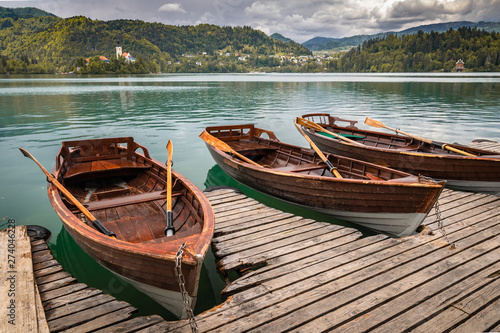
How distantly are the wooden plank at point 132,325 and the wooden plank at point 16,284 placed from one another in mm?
840

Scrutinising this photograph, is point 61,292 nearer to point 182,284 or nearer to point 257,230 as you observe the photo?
point 182,284

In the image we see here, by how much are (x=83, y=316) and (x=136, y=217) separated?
2.22 m

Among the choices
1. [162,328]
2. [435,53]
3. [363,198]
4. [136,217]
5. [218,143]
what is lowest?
[162,328]

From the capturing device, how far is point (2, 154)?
49.6 feet

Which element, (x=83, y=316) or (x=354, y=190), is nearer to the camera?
(x=83, y=316)

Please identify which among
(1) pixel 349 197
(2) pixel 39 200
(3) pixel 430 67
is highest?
(3) pixel 430 67

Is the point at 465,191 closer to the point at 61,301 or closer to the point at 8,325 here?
the point at 61,301

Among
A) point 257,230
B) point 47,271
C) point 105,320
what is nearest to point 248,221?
point 257,230

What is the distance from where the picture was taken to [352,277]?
4.93m

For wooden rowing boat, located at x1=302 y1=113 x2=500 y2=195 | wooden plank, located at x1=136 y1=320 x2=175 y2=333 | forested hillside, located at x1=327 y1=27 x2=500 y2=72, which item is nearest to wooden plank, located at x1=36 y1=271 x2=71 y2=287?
wooden plank, located at x1=136 y1=320 x2=175 y2=333

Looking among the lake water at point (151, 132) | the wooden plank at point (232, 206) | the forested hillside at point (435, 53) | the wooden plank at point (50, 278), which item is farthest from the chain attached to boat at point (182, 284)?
the forested hillside at point (435, 53)

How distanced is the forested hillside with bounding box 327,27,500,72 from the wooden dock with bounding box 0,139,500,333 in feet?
555

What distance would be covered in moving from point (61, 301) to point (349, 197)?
208 inches

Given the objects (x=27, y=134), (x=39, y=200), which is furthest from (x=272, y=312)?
(x=27, y=134)
